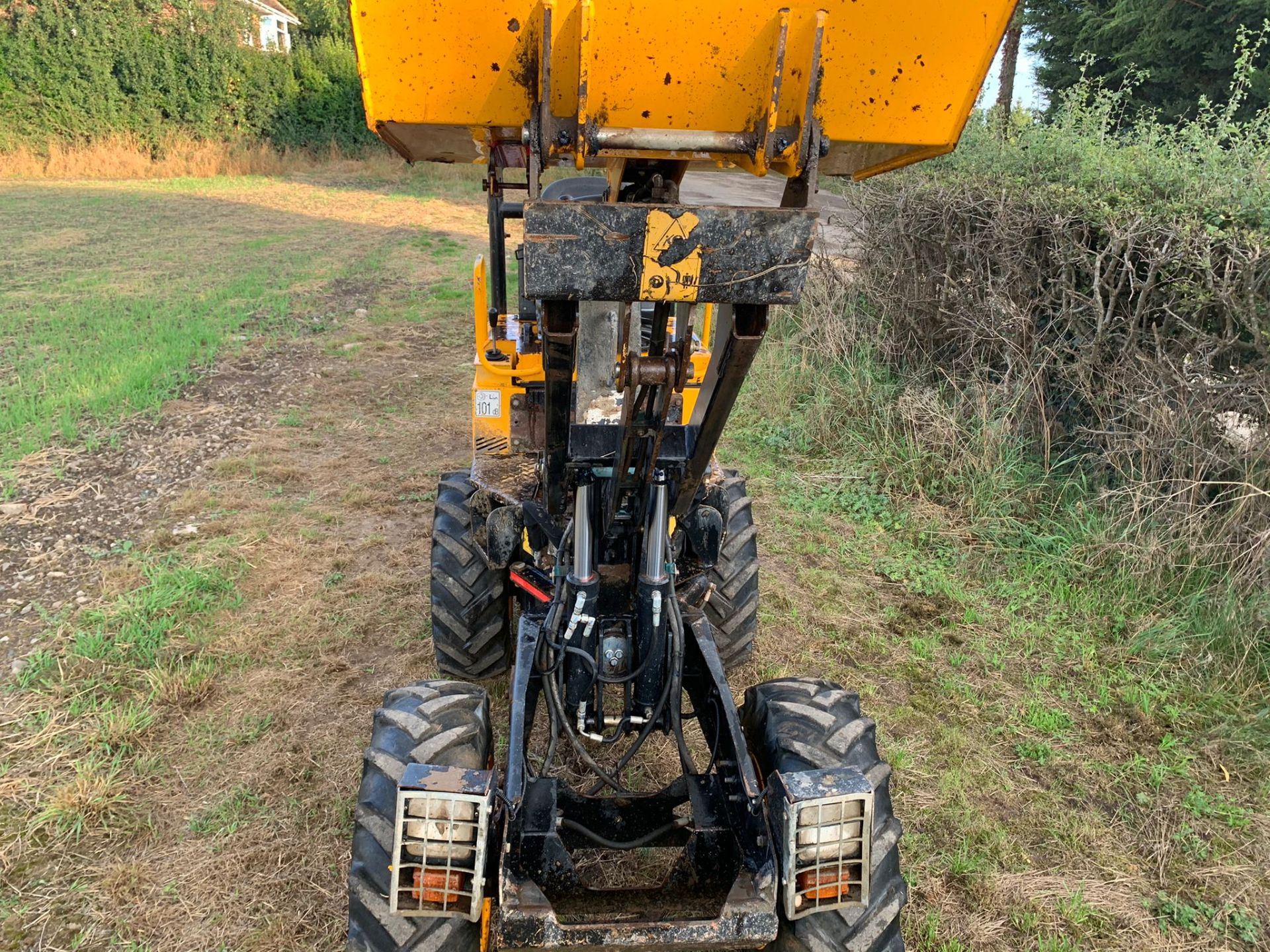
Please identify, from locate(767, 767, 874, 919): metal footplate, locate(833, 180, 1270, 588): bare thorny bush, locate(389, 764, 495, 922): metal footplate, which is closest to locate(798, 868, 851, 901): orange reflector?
locate(767, 767, 874, 919): metal footplate

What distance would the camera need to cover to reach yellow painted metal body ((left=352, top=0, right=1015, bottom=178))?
1.73 m

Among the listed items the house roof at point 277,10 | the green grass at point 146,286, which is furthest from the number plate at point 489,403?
the house roof at point 277,10

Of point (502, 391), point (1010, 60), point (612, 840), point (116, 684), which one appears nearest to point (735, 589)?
point (502, 391)

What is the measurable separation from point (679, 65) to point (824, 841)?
191cm

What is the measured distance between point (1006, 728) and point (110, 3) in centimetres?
2932

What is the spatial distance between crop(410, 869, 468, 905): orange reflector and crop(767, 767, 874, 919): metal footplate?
0.84m

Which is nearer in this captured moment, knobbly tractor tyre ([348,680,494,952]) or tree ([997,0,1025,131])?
knobbly tractor tyre ([348,680,494,952])

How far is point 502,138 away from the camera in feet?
6.81

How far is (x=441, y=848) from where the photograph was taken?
84.4 inches

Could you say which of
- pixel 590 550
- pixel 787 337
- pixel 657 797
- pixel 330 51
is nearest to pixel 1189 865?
pixel 657 797

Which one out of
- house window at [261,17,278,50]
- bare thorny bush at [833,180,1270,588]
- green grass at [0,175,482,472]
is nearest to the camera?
bare thorny bush at [833,180,1270,588]

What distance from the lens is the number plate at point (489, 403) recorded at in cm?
419

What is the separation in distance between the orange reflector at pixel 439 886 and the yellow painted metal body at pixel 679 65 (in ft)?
5.83

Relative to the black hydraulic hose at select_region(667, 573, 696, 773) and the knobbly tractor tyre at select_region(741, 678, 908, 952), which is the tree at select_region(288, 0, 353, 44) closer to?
the black hydraulic hose at select_region(667, 573, 696, 773)
